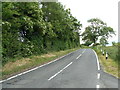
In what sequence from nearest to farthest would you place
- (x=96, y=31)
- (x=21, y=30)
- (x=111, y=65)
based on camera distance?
1. (x=111, y=65)
2. (x=21, y=30)
3. (x=96, y=31)

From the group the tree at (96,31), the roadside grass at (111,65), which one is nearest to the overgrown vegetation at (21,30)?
the roadside grass at (111,65)

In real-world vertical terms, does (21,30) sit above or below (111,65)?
above

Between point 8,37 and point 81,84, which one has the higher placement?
point 8,37

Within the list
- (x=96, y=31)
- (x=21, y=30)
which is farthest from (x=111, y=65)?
(x=96, y=31)

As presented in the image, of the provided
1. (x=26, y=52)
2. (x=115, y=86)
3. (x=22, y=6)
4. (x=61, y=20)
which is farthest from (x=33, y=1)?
(x=115, y=86)

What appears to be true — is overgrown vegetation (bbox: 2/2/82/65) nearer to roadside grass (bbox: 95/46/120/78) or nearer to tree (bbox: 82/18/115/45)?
roadside grass (bbox: 95/46/120/78)

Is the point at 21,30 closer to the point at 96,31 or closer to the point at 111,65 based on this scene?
the point at 111,65

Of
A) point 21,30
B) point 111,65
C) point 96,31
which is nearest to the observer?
point 111,65

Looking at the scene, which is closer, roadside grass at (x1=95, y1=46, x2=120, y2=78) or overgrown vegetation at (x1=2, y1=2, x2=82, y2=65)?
roadside grass at (x1=95, y1=46, x2=120, y2=78)

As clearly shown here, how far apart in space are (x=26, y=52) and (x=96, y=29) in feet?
239

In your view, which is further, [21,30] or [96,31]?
[96,31]

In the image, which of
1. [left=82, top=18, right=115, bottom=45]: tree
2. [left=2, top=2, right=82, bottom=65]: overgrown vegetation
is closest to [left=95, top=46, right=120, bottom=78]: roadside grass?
[left=2, top=2, right=82, bottom=65]: overgrown vegetation

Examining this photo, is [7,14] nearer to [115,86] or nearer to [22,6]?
[22,6]

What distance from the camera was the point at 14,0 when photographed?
2080 cm
